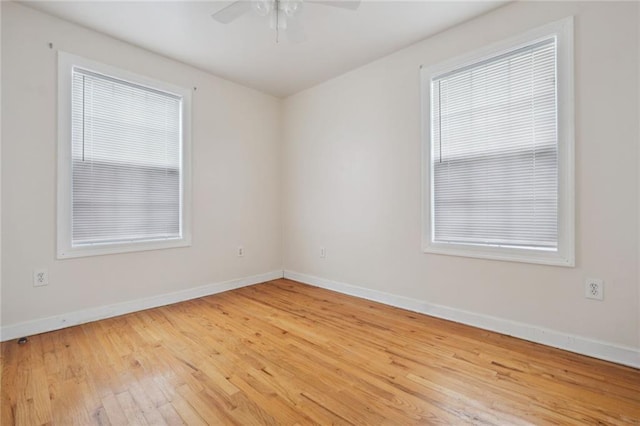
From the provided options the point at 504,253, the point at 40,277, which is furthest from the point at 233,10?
the point at 504,253

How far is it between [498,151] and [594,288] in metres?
1.17

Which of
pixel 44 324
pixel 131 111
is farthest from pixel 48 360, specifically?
pixel 131 111

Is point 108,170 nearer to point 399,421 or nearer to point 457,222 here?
point 399,421

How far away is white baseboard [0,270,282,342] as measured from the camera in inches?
91.8

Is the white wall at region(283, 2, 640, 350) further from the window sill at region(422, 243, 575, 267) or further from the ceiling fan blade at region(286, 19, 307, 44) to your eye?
the ceiling fan blade at region(286, 19, 307, 44)

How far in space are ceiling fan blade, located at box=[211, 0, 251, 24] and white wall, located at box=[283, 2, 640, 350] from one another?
1670 millimetres

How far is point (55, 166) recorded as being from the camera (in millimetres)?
2492

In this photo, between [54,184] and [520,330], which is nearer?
[520,330]

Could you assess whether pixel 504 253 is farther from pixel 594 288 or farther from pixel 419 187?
pixel 419 187

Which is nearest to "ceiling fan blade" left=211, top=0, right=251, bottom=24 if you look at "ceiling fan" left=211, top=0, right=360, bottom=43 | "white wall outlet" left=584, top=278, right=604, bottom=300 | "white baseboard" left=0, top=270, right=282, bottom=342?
"ceiling fan" left=211, top=0, right=360, bottom=43

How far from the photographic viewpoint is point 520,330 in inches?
91.3

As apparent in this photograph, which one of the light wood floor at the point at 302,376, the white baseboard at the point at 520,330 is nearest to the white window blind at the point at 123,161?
the light wood floor at the point at 302,376

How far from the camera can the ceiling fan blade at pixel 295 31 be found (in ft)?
7.15

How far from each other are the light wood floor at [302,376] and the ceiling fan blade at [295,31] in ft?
7.65
